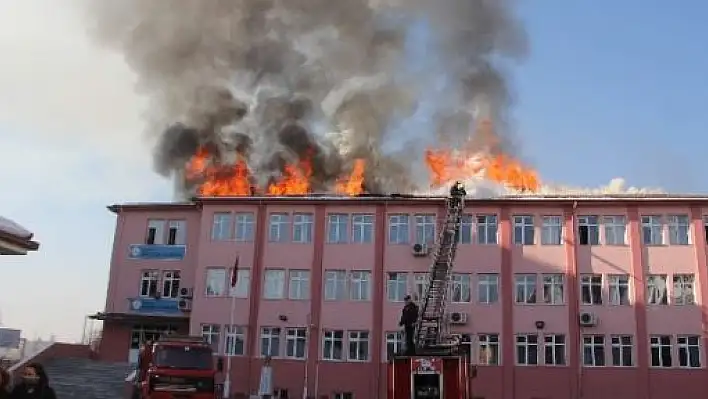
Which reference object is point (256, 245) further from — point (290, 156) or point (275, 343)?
point (290, 156)

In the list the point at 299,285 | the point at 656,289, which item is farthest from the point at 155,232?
the point at 656,289

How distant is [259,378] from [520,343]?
1264 cm

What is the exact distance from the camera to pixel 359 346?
34.4 meters

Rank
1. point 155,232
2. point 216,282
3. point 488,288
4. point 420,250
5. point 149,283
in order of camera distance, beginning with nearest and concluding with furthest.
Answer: point 488,288 < point 420,250 < point 216,282 < point 149,283 < point 155,232

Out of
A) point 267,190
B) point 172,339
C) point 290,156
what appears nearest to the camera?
point 172,339

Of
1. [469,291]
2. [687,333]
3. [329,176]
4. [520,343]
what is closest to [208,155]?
[329,176]

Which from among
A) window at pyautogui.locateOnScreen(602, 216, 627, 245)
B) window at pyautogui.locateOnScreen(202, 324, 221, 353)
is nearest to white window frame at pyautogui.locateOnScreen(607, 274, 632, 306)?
window at pyautogui.locateOnScreen(602, 216, 627, 245)

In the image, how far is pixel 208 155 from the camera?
48.8 metres

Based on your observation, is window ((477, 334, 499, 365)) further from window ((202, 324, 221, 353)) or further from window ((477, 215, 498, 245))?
window ((202, 324, 221, 353))

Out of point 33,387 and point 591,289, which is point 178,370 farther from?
point 591,289

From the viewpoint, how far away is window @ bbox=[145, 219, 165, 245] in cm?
3928

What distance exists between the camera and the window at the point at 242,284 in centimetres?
3597

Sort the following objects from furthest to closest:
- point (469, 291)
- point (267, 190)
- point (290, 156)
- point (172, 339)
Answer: point (290, 156), point (267, 190), point (469, 291), point (172, 339)

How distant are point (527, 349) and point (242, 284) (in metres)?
14.4
